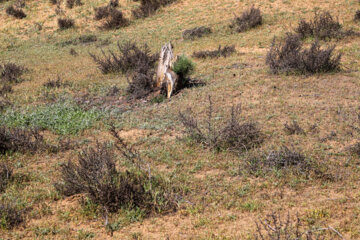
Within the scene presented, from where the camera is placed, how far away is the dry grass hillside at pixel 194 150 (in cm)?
347

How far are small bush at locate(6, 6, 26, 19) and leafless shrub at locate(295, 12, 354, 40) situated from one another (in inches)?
542

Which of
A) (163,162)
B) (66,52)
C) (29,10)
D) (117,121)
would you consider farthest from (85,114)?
(29,10)

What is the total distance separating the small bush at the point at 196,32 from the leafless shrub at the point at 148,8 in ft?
13.9

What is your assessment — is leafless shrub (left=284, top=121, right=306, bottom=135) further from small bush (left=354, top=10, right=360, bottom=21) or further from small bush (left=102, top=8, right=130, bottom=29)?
small bush (left=102, top=8, right=130, bottom=29)

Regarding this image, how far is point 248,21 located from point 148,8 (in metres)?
5.80

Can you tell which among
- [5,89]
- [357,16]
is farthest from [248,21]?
[5,89]

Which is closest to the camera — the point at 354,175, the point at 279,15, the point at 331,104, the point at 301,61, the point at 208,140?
the point at 354,175

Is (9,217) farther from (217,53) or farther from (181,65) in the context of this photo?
(217,53)

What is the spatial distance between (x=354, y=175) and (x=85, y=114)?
15.1ft

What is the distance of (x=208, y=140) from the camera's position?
193 inches

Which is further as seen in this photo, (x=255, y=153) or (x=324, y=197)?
(x=255, y=153)

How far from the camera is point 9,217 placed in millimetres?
3510

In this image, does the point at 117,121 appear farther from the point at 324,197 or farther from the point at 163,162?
the point at 324,197

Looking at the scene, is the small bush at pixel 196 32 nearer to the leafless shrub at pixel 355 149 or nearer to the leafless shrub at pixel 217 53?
the leafless shrub at pixel 217 53
